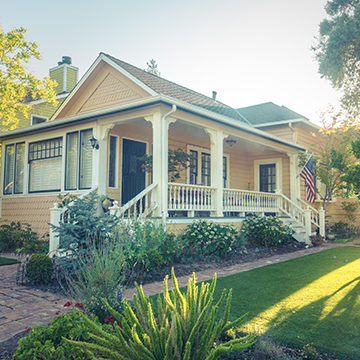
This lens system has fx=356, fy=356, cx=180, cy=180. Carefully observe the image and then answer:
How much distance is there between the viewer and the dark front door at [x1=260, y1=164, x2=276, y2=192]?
15938mm

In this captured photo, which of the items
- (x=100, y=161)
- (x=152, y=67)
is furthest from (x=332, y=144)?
(x=152, y=67)

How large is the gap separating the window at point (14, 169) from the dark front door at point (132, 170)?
3524mm

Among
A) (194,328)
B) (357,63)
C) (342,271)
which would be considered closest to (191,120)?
(342,271)

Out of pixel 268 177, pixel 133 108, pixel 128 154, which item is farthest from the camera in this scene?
pixel 268 177

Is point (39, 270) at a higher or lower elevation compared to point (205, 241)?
lower

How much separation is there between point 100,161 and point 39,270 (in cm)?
425

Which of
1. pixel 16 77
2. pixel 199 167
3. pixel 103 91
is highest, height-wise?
pixel 16 77

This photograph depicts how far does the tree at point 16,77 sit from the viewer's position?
18.4 m

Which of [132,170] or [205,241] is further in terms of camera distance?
[132,170]

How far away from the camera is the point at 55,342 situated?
9.82ft

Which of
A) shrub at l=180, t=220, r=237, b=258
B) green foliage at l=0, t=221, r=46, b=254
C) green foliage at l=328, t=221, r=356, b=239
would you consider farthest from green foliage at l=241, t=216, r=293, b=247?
green foliage at l=0, t=221, r=46, b=254

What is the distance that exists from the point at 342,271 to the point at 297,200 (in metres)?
7.39

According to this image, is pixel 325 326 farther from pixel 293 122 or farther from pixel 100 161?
pixel 293 122

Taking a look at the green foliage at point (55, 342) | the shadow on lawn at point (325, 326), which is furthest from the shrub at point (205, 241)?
the green foliage at point (55, 342)
